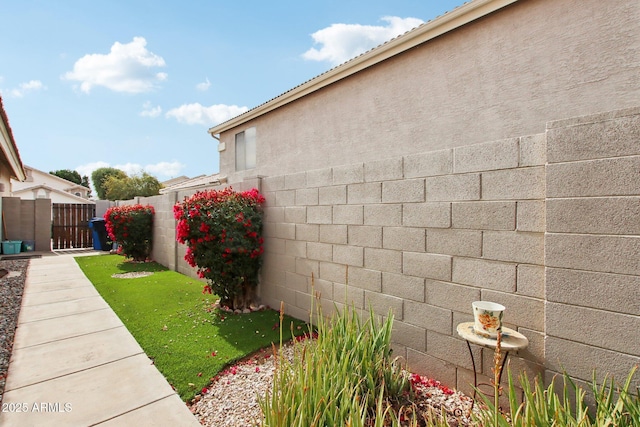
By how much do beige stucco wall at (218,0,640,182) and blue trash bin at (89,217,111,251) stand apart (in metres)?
10.3

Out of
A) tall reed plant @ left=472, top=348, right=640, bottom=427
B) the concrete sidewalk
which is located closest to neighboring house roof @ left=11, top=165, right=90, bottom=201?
the concrete sidewalk

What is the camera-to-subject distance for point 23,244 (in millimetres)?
12062

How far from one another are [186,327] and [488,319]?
392 cm

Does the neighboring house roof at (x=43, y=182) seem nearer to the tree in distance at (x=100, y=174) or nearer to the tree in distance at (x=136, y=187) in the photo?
the tree in distance at (x=136, y=187)

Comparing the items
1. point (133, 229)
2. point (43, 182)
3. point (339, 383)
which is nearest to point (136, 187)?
point (43, 182)

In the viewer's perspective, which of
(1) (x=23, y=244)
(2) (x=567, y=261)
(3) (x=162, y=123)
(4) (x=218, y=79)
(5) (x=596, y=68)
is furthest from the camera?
(3) (x=162, y=123)

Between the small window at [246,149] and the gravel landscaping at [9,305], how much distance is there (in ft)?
23.2

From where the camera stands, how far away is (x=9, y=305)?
519cm

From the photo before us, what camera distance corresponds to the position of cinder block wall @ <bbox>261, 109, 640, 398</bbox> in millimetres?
1920

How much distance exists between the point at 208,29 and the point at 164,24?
3.02 ft

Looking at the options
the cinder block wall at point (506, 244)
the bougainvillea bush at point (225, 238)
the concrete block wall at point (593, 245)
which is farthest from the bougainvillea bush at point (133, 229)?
the concrete block wall at point (593, 245)

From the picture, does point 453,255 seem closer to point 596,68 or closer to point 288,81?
point 596,68

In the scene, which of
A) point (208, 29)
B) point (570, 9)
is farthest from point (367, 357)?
point (208, 29)

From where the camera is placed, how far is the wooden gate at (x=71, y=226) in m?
13.6
